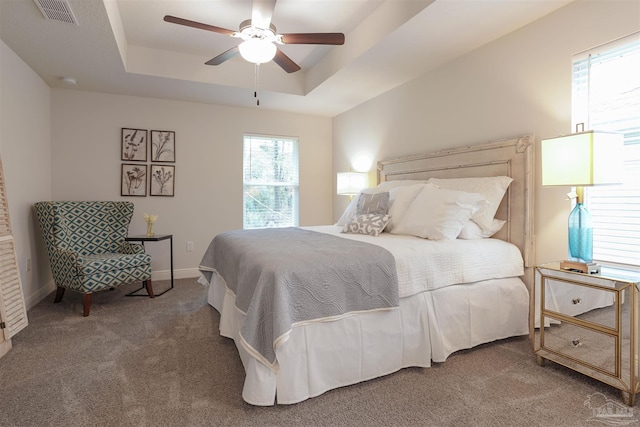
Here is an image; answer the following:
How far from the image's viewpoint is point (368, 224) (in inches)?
110

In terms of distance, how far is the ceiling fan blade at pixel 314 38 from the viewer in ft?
7.61

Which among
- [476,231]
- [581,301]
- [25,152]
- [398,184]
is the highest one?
[25,152]

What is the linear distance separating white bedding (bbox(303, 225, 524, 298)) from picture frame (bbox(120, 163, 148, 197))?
3208mm

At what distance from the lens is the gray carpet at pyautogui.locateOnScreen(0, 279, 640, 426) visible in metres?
1.53

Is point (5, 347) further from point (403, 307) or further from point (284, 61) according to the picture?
point (284, 61)

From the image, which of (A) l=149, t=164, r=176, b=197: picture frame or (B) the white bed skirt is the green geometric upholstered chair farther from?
(B) the white bed skirt

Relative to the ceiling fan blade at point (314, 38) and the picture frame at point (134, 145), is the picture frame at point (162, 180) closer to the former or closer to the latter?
the picture frame at point (134, 145)

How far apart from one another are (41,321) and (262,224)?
2.69 m

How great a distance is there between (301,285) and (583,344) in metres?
1.59

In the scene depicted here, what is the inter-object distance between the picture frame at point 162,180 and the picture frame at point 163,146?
0.33 feet

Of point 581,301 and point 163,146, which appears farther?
point 163,146

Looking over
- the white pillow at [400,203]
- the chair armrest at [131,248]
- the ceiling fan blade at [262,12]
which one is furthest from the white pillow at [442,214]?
the chair armrest at [131,248]

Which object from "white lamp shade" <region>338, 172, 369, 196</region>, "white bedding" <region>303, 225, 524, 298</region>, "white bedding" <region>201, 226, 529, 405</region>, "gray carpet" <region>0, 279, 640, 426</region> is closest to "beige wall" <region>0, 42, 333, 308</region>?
"white lamp shade" <region>338, 172, 369, 196</region>

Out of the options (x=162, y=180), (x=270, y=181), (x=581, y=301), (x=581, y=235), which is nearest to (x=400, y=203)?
(x=581, y=235)
